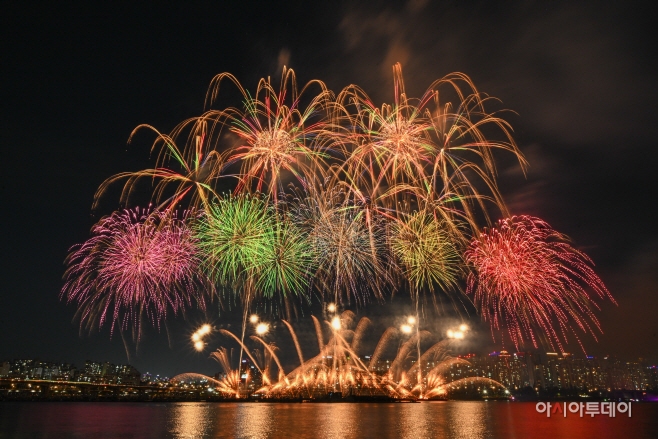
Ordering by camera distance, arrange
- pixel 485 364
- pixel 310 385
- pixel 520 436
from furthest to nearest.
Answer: pixel 485 364
pixel 310 385
pixel 520 436

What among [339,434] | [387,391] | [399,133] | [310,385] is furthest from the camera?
[310,385]

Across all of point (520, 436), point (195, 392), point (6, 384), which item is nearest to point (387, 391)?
point (195, 392)

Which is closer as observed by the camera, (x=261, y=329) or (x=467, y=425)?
(x=467, y=425)

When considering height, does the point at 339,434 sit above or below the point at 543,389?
above

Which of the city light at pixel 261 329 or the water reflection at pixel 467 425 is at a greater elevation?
the city light at pixel 261 329

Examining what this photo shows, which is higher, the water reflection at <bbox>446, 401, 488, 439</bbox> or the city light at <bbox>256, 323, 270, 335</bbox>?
the city light at <bbox>256, 323, 270, 335</bbox>

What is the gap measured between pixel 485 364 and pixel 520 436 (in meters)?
118

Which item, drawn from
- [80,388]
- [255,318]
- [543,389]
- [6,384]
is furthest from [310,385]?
[543,389]

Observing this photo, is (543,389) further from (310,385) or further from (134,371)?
(134,371)

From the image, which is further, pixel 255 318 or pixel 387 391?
pixel 387 391

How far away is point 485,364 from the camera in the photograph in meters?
126

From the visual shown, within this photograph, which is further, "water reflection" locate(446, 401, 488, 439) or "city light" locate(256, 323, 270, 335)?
"city light" locate(256, 323, 270, 335)

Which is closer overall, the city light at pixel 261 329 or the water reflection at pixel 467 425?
the water reflection at pixel 467 425

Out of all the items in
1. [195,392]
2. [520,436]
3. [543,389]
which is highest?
[520,436]
